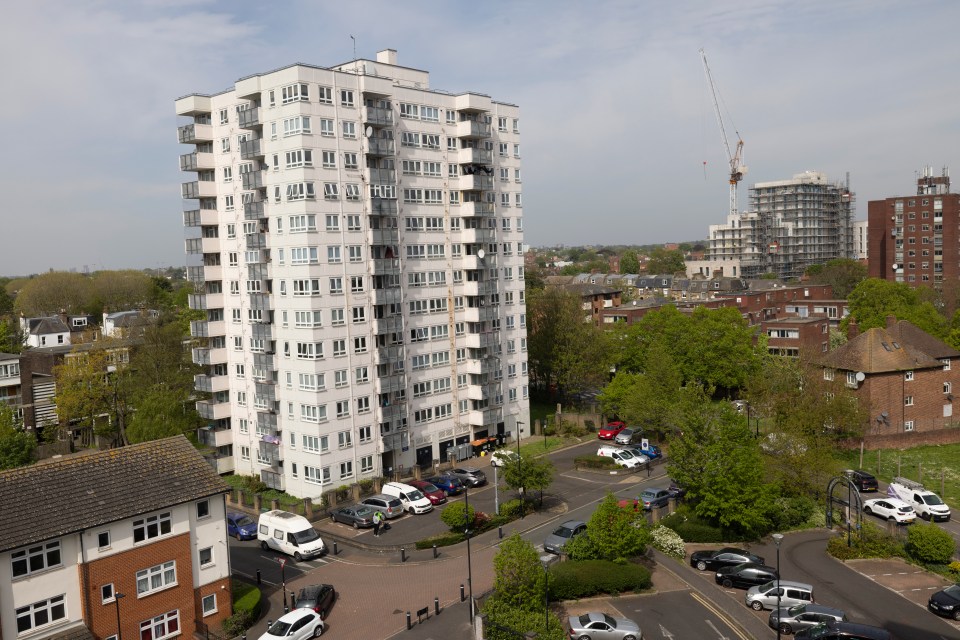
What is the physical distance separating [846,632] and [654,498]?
1828 cm

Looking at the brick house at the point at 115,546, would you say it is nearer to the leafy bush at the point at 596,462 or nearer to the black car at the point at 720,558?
the black car at the point at 720,558

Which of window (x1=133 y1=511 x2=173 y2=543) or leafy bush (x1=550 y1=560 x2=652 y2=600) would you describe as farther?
leafy bush (x1=550 y1=560 x2=652 y2=600)

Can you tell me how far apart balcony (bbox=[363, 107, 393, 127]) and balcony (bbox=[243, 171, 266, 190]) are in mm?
8658

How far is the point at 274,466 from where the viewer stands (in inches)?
2165

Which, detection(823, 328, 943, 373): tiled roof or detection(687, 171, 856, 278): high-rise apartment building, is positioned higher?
detection(687, 171, 856, 278): high-rise apartment building

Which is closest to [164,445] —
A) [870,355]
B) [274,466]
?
[274,466]

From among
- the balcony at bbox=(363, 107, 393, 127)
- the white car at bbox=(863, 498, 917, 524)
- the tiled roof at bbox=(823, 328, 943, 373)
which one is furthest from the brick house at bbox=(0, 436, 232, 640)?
the tiled roof at bbox=(823, 328, 943, 373)

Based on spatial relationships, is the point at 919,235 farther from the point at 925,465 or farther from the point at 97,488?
the point at 97,488

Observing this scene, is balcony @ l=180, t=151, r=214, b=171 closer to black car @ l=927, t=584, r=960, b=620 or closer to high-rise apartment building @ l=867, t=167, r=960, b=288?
black car @ l=927, t=584, r=960, b=620

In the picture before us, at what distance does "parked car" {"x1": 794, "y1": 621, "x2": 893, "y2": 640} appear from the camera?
96.1 feet

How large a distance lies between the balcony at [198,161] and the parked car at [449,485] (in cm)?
3085

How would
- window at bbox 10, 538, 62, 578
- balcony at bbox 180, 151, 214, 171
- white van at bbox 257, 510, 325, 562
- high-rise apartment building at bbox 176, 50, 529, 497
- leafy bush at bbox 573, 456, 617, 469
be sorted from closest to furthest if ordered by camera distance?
window at bbox 10, 538, 62, 578, white van at bbox 257, 510, 325, 562, high-rise apartment building at bbox 176, 50, 529, 497, leafy bush at bbox 573, 456, 617, 469, balcony at bbox 180, 151, 214, 171

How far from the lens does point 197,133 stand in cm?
5828

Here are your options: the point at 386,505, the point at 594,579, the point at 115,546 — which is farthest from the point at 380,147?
the point at 594,579
